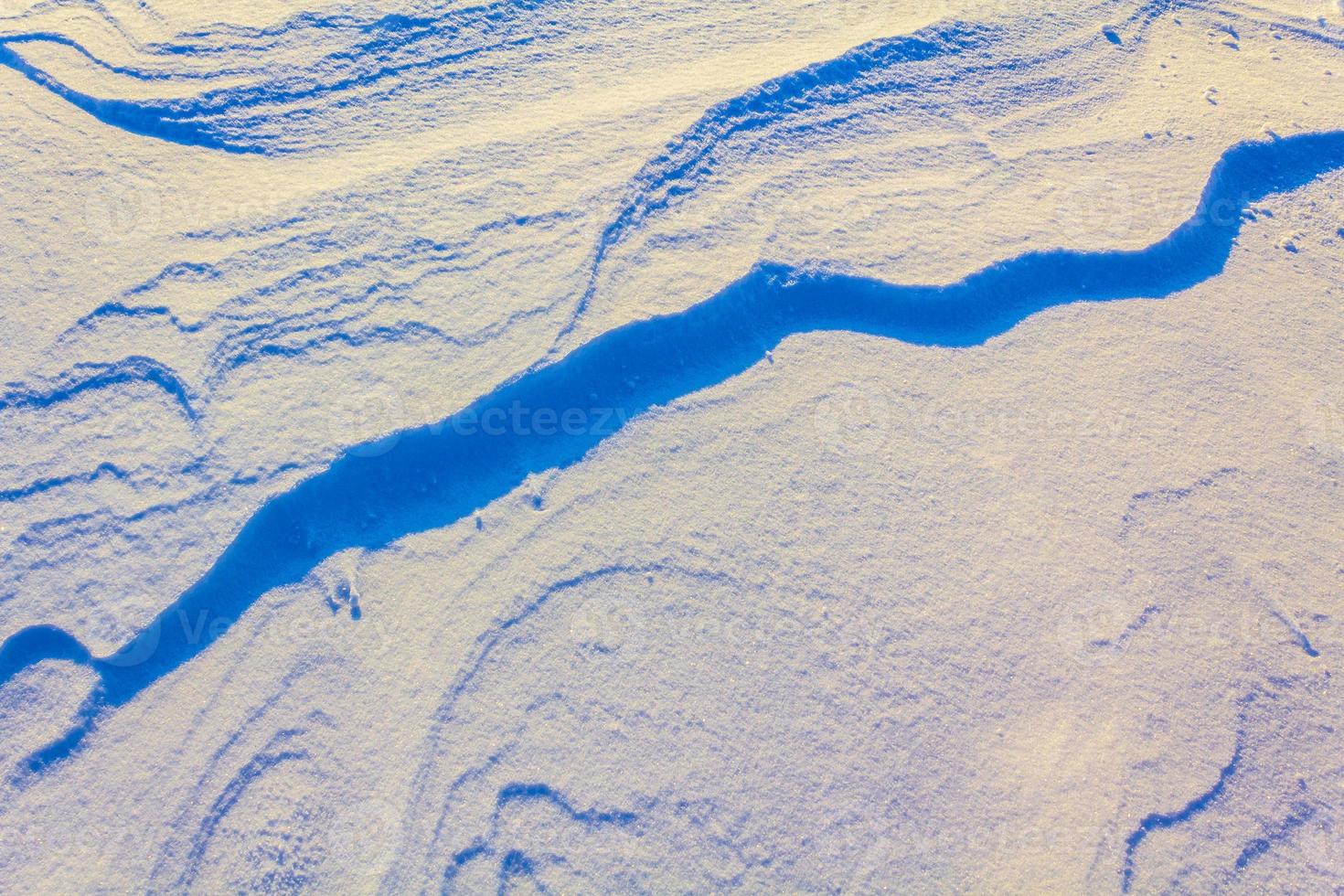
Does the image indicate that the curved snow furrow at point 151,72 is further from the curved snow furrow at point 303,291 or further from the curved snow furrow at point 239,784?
the curved snow furrow at point 239,784

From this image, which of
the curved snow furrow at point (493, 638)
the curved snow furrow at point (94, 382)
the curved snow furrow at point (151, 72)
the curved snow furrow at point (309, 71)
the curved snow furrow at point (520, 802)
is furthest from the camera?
the curved snow furrow at point (151, 72)

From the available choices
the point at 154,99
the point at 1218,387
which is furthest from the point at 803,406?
the point at 154,99

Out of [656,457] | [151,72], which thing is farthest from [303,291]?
[656,457]

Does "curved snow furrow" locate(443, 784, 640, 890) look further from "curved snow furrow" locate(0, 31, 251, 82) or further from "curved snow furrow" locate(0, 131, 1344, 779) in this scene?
"curved snow furrow" locate(0, 31, 251, 82)

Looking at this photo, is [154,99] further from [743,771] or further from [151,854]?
[743,771]

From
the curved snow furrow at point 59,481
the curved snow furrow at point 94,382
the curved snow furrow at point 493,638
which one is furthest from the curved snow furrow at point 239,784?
the curved snow furrow at point 94,382

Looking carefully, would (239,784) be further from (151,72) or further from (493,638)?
(151,72)
